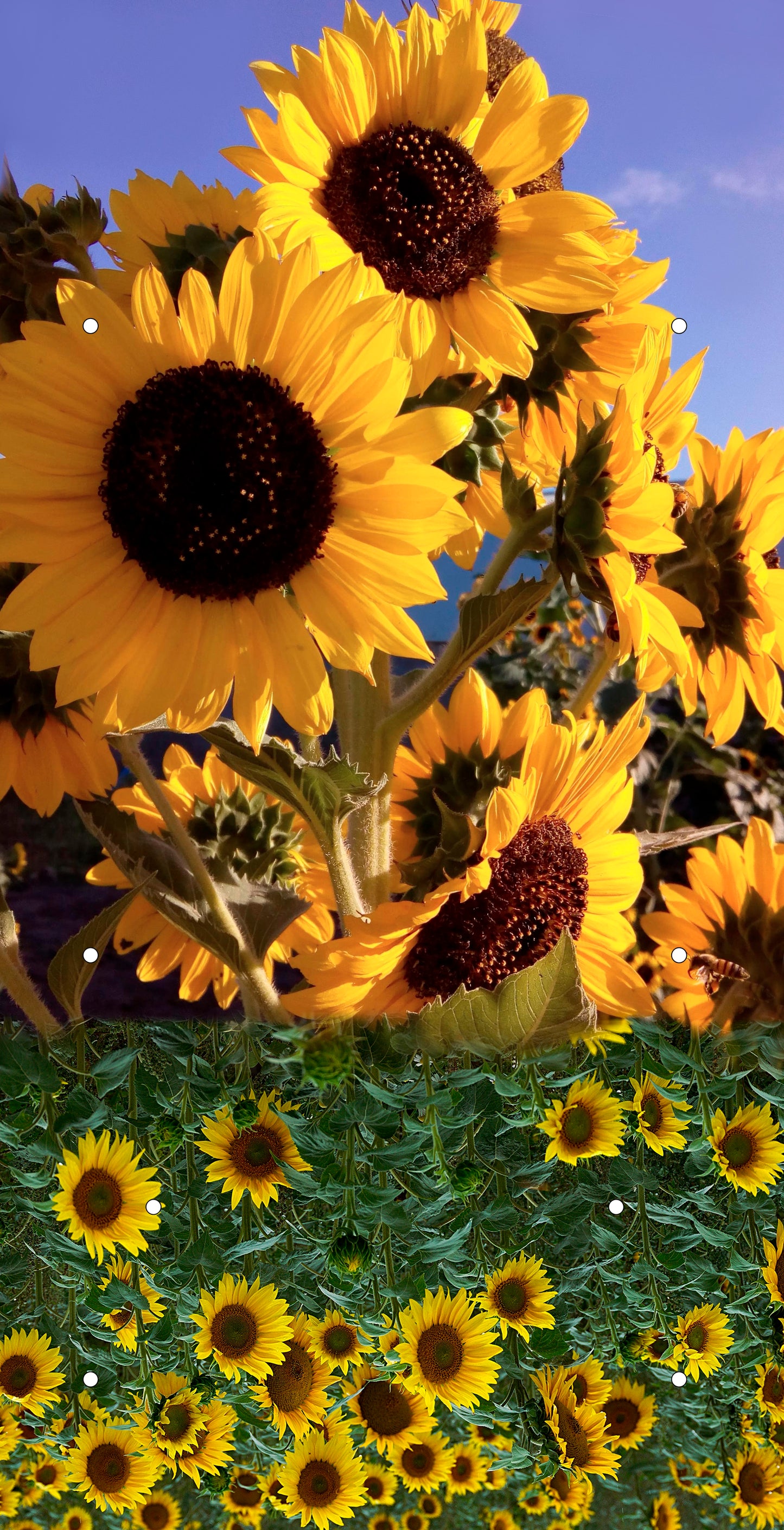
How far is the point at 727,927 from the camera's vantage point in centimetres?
34

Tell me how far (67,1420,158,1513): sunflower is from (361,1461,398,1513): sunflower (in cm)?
9

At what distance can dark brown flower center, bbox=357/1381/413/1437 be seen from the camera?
0.41 metres

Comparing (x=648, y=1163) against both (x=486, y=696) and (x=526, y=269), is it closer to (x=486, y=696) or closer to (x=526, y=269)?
(x=486, y=696)

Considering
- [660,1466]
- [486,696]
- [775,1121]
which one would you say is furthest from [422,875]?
[660,1466]

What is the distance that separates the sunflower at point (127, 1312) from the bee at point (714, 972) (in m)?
0.21

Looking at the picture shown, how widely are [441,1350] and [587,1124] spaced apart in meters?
0.10

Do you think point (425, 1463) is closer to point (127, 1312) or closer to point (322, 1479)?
point (322, 1479)

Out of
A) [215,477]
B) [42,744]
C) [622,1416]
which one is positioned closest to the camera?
[215,477]

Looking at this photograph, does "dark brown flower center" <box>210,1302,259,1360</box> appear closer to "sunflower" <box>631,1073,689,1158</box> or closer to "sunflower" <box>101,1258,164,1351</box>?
"sunflower" <box>101,1258,164,1351</box>

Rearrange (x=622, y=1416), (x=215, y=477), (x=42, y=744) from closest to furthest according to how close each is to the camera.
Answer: (x=215, y=477), (x=42, y=744), (x=622, y=1416)

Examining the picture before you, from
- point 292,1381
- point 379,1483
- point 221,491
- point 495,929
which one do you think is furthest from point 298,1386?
point 221,491

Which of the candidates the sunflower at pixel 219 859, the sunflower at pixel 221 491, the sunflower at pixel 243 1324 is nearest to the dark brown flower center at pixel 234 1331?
the sunflower at pixel 243 1324

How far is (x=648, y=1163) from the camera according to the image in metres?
0.38

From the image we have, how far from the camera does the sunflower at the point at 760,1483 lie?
463mm
